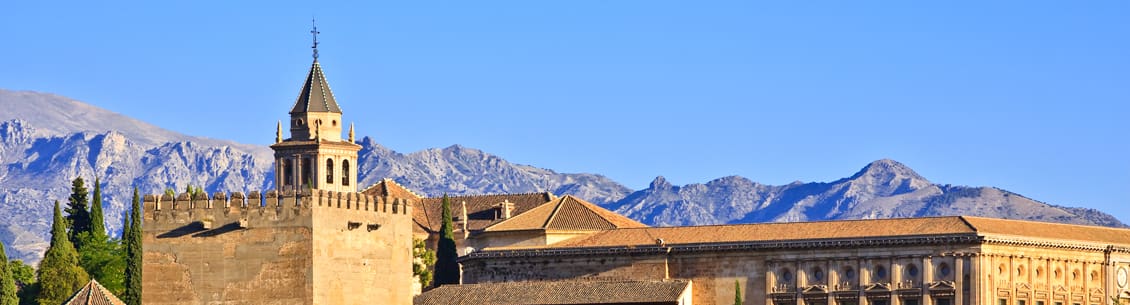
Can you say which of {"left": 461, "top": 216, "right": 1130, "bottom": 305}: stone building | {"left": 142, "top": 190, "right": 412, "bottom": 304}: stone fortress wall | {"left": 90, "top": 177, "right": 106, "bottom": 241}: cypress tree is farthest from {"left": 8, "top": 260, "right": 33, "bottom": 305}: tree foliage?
{"left": 142, "top": 190, "right": 412, "bottom": 304}: stone fortress wall

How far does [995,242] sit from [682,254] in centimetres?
1522

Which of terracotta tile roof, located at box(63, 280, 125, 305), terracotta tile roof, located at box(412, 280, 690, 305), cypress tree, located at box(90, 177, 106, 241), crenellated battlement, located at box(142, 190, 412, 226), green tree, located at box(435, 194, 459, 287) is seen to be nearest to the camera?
crenellated battlement, located at box(142, 190, 412, 226)

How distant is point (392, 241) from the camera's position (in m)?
91.4

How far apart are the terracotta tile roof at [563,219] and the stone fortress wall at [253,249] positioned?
138 feet

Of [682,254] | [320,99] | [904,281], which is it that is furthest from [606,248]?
[320,99]

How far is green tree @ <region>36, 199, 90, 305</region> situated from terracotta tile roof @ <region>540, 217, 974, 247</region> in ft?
78.7

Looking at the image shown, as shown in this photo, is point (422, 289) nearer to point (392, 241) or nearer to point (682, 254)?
point (682, 254)

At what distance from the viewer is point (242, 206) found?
87125 mm

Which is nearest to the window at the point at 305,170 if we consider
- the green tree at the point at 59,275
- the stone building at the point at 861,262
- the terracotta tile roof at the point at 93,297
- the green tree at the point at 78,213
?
the green tree at the point at 78,213

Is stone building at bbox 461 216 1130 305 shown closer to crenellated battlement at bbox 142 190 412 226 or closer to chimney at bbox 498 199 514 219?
chimney at bbox 498 199 514 219

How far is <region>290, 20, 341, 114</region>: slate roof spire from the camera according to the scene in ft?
472

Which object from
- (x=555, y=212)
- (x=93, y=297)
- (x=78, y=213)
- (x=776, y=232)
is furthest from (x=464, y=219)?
(x=93, y=297)

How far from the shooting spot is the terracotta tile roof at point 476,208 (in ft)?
471

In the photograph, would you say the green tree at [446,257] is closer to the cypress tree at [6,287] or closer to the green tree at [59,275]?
the green tree at [59,275]
